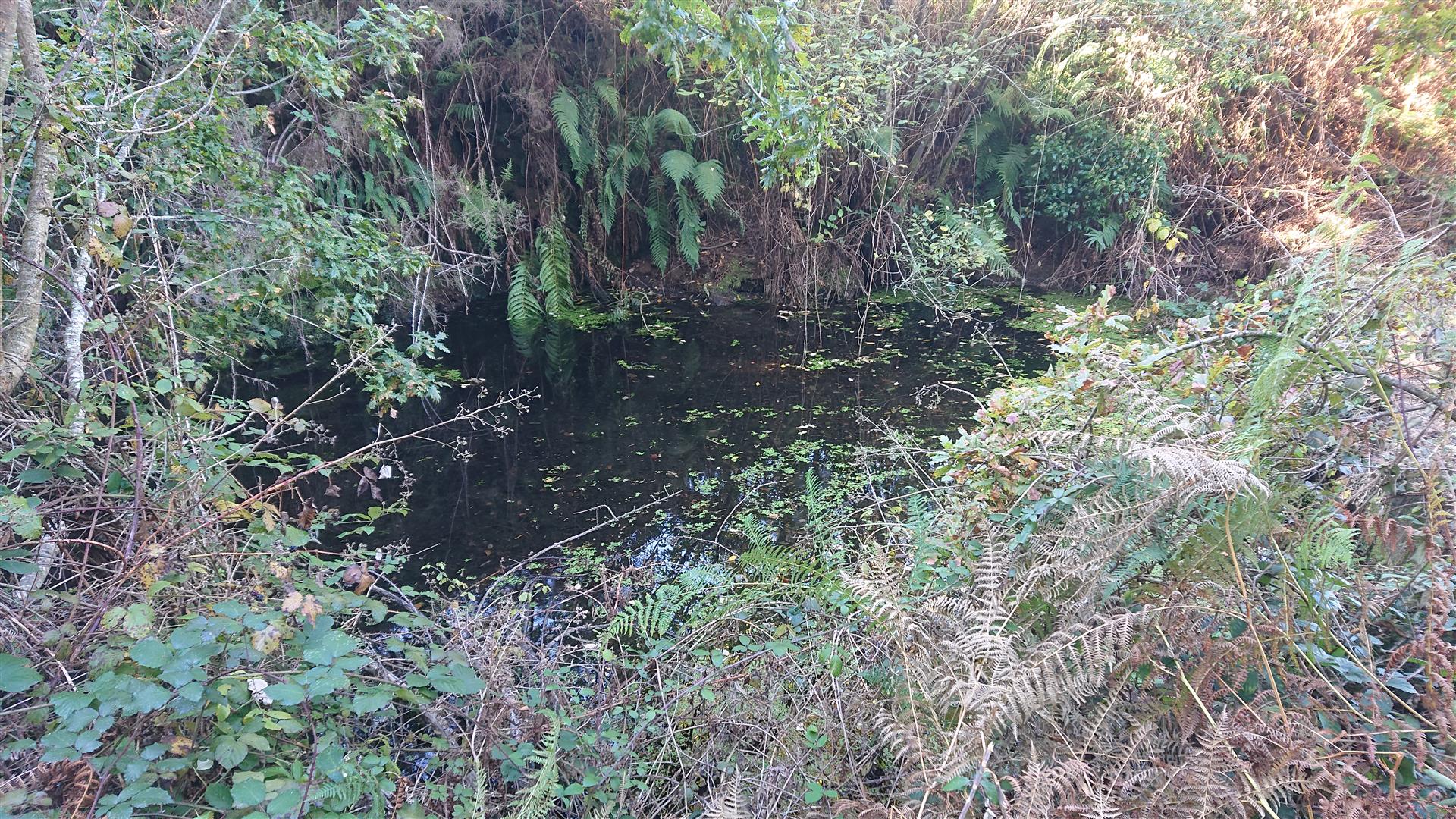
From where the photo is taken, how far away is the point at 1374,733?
100cm

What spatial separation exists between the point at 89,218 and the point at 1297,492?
111 inches

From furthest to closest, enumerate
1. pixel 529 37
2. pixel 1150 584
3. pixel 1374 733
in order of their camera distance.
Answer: pixel 529 37, pixel 1150 584, pixel 1374 733

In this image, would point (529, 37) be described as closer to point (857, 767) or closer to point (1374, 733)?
point (857, 767)

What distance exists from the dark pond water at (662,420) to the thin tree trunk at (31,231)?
3.88ft

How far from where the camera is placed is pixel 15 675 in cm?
119

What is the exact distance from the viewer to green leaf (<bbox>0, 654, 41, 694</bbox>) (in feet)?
3.83

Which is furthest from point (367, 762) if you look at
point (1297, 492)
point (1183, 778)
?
point (1297, 492)

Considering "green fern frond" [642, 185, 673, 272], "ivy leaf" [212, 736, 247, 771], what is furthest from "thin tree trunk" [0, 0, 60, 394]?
"green fern frond" [642, 185, 673, 272]

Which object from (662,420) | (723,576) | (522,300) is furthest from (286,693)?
(522,300)

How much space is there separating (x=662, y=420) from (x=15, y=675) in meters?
3.97

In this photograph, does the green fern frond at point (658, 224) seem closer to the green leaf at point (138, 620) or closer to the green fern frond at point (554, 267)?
the green fern frond at point (554, 267)

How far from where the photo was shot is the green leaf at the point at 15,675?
3.83 ft

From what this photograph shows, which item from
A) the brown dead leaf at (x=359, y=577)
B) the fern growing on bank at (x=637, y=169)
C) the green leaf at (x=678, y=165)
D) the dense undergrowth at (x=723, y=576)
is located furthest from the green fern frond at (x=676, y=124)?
the brown dead leaf at (x=359, y=577)

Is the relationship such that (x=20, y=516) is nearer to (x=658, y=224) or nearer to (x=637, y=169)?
(x=658, y=224)
